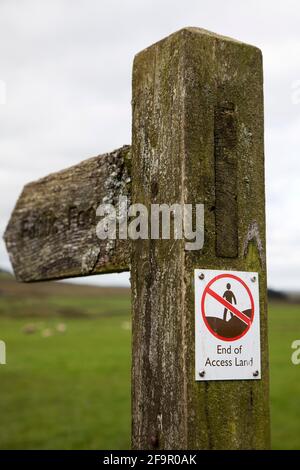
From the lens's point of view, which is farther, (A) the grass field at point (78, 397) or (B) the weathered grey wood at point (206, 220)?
(A) the grass field at point (78, 397)

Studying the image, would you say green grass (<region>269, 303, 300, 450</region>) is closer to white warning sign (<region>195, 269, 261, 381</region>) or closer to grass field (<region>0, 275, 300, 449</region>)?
grass field (<region>0, 275, 300, 449</region>)

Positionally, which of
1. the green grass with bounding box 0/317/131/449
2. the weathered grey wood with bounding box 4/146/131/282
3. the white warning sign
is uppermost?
the weathered grey wood with bounding box 4/146/131/282

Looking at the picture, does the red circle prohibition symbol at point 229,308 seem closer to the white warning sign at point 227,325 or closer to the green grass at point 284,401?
the white warning sign at point 227,325

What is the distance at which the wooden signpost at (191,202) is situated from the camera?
1.85 metres

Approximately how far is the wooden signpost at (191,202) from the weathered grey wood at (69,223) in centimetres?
13

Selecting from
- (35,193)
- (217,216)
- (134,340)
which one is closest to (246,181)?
(217,216)

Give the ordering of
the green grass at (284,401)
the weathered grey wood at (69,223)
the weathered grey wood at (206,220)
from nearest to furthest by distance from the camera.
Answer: the weathered grey wood at (206,220) < the weathered grey wood at (69,223) < the green grass at (284,401)

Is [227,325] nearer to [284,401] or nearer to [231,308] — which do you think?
[231,308]

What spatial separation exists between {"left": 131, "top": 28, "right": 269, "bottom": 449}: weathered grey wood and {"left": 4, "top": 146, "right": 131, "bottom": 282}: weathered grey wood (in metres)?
0.24

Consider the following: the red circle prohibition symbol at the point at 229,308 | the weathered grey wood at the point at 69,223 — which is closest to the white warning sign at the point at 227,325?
the red circle prohibition symbol at the point at 229,308

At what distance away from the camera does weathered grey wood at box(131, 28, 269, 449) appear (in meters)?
1.85

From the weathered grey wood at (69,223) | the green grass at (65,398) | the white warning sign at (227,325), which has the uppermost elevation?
the weathered grey wood at (69,223)

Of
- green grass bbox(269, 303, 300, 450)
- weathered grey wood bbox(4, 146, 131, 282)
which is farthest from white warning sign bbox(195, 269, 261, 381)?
green grass bbox(269, 303, 300, 450)

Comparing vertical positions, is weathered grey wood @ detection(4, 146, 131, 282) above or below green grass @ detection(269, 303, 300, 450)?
above
